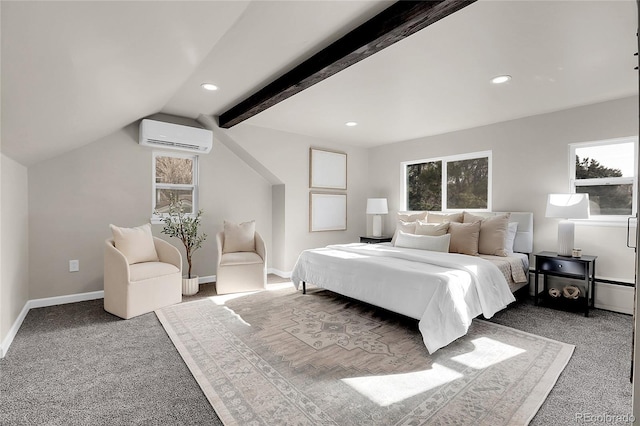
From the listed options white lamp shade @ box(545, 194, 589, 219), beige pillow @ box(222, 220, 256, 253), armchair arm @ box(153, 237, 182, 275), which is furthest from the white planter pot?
white lamp shade @ box(545, 194, 589, 219)

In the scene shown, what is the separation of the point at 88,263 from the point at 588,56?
18.2ft

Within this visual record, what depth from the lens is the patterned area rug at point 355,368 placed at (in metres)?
1.75

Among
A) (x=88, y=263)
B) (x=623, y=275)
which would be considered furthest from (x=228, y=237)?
(x=623, y=275)

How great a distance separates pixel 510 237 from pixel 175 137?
4.55 metres

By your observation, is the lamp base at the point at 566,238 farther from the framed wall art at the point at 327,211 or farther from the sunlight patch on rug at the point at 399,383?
the framed wall art at the point at 327,211

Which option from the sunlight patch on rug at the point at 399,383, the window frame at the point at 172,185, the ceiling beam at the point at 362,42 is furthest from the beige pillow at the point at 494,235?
the window frame at the point at 172,185

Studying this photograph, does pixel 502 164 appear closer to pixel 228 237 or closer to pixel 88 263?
pixel 228 237

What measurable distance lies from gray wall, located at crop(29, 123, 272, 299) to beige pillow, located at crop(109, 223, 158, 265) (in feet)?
1.97

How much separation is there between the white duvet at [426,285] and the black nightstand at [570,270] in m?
0.86

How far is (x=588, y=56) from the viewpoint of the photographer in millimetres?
2516

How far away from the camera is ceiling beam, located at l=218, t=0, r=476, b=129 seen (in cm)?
176

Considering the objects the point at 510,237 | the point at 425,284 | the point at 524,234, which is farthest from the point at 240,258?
the point at 524,234

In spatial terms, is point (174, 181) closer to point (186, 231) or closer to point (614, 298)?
point (186, 231)

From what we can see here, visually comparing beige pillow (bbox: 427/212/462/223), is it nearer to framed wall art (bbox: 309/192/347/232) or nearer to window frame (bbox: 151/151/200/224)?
framed wall art (bbox: 309/192/347/232)
